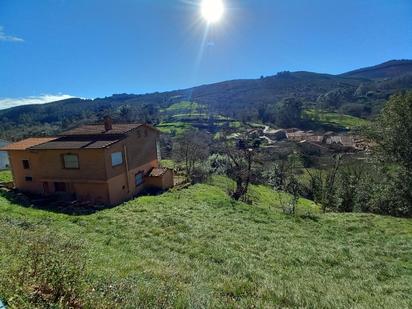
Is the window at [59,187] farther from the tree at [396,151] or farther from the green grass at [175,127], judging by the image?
the green grass at [175,127]

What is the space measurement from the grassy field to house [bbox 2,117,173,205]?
12.2 feet

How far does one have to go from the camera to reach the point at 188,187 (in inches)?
1215

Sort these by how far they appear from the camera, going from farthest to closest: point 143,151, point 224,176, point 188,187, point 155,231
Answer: point 224,176 → point 188,187 → point 143,151 → point 155,231

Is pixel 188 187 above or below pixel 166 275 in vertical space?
below

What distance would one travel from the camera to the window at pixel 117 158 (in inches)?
929

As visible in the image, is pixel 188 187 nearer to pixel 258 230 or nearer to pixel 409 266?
pixel 258 230

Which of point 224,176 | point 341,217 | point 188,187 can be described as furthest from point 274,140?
point 341,217

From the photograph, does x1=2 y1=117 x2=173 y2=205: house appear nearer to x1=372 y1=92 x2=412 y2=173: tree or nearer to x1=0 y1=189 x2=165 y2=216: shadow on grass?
x1=0 y1=189 x2=165 y2=216: shadow on grass

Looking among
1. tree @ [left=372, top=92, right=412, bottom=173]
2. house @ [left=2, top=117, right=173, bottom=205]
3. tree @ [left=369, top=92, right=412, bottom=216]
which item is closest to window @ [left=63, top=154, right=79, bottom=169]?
house @ [left=2, top=117, right=173, bottom=205]

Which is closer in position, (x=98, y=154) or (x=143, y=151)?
(x=98, y=154)

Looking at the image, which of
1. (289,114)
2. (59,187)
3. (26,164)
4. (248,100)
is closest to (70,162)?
(59,187)

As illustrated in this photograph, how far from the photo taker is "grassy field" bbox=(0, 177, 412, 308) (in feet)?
20.9

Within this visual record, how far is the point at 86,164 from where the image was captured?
896 inches

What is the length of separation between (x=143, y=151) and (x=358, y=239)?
67.7 ft
